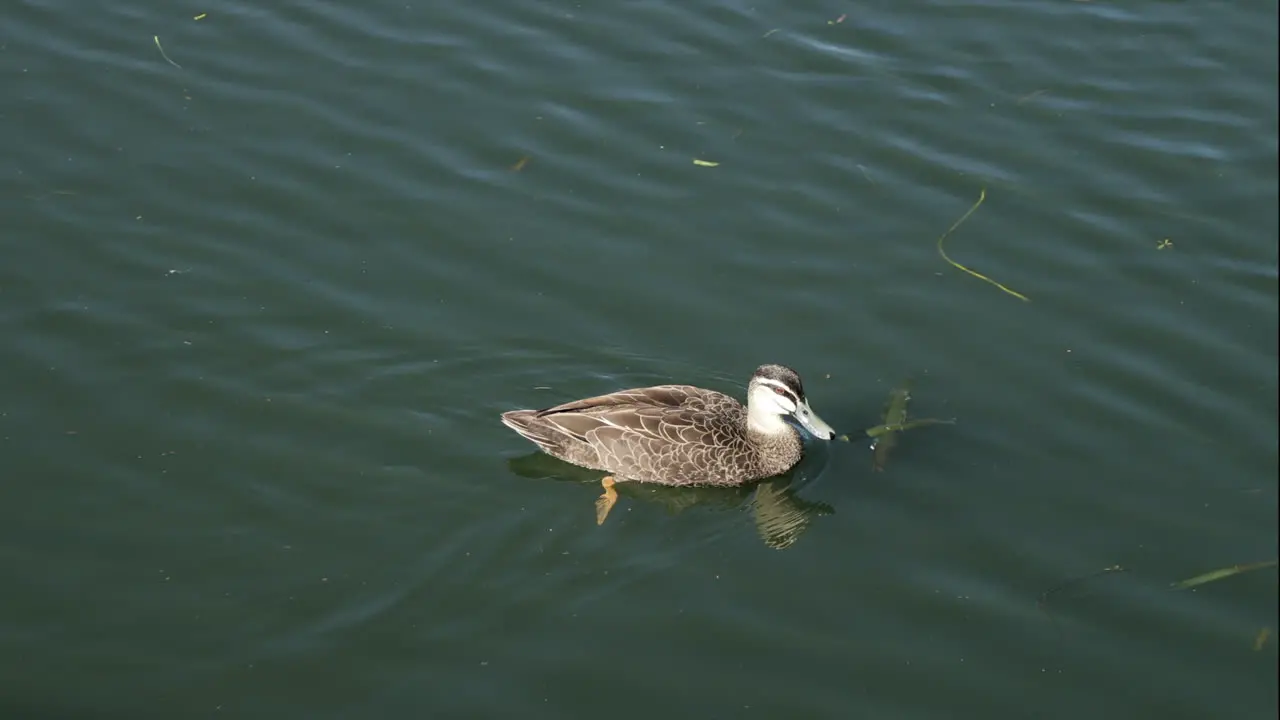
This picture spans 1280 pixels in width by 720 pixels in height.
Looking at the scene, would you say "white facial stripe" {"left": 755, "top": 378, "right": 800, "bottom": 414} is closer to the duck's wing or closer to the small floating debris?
the duck's wing

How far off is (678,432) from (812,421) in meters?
0.82

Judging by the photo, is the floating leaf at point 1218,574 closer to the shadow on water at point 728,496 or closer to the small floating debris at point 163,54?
the shadow on water at point 728,496

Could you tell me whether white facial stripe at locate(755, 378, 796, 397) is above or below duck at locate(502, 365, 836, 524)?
above

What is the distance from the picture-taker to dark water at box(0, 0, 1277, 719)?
331 inches

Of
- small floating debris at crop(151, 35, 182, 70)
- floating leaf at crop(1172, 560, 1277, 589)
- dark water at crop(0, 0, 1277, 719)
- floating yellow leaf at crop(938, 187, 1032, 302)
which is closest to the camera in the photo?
dark water at crop(0, 0, 1277, 719)

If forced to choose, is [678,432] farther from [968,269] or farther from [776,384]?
[968,269]

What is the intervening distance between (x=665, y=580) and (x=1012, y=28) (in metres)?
6.70

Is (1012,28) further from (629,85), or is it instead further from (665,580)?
(665,580)

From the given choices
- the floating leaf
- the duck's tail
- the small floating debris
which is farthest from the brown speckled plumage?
the small floating debris

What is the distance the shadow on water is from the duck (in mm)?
52

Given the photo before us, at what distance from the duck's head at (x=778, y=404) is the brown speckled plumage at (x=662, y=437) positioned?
19mm

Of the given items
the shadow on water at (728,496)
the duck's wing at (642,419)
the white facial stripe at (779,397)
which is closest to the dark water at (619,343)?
the shadow on water at (728,496)

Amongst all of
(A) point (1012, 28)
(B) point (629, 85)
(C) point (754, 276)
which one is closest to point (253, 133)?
(B) point (629, 85)

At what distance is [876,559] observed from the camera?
30.2 feet
